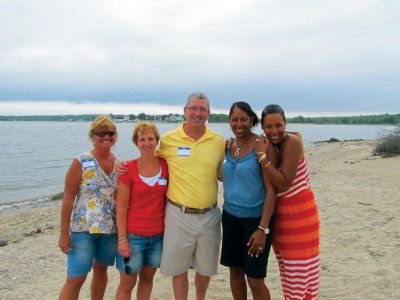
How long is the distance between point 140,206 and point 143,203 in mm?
41

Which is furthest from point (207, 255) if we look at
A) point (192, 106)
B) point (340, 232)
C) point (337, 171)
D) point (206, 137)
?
point (337, 171)

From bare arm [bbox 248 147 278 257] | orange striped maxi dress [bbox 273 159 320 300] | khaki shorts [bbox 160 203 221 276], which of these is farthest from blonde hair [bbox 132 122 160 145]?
orange striped maxi dress [bbox 273 159 320 300]

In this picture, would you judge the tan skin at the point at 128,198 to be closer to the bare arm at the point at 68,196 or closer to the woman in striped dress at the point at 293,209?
the bare arm at the point at 68,196

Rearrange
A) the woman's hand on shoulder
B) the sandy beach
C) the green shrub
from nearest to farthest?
the woman's hand on shoulder, the sandy beach, the green shrub

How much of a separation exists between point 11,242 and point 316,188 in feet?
31.7

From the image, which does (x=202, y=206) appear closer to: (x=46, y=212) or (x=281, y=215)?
(x=281, y=215)

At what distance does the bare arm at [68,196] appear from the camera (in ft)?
12.7

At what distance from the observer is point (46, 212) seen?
13.2 m

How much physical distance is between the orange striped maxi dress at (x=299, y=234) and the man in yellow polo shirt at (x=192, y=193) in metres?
0.68

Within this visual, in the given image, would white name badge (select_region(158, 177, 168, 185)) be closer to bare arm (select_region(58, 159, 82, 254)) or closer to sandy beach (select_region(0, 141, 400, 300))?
bare arm (select_region(58, 159, 82, 254))

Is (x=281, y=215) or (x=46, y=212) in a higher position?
(x=281, y=215)

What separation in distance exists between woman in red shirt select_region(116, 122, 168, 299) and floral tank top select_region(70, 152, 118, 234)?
0.14 metres

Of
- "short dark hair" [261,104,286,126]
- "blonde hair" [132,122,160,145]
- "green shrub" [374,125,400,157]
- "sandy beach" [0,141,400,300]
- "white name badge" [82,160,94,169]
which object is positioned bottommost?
"sandy beach" [0,141,400,300]

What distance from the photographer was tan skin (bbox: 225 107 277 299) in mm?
3684
